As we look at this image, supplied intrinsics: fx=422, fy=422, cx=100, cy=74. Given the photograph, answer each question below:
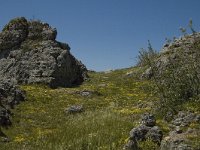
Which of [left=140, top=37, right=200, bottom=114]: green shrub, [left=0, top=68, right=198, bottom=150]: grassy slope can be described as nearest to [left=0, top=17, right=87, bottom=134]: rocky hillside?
[left=0, top=68, right=198, bottom=150]: grassy slope

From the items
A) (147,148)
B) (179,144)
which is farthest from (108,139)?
(179,144)

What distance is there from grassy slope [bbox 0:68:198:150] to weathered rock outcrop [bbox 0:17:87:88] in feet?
11.1

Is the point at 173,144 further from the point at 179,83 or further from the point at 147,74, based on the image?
the point at 147,74

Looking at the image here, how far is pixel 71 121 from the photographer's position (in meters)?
28.9

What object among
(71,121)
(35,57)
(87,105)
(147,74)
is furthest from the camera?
(147,74)

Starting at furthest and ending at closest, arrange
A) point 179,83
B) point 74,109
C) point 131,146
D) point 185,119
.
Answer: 1. point 74,109
2. point 179,83
3. point 185,119
4. point 131,146

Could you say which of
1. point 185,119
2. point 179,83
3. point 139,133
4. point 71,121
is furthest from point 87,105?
point 139,133

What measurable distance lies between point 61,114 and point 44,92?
9.90m

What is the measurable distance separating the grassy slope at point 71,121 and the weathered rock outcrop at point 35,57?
3.39m

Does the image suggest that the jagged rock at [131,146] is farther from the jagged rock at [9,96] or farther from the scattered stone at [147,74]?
the scattered stone at [147,74]

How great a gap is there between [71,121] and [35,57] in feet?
73.1

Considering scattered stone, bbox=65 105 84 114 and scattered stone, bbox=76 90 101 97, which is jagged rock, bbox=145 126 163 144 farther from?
scattered stone, bbox=76 90 101 97

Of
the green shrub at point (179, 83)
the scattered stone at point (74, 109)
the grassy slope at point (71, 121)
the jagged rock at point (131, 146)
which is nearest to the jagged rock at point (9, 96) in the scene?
the grassy slope at point (71, 121)

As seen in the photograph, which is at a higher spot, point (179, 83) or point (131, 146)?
point (179, 83)
